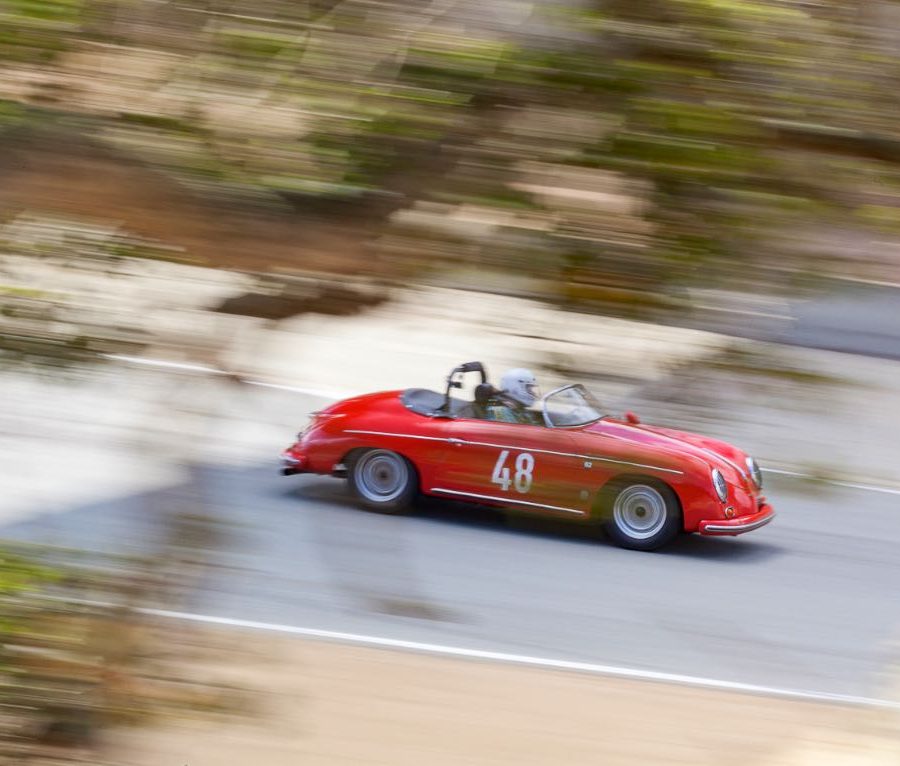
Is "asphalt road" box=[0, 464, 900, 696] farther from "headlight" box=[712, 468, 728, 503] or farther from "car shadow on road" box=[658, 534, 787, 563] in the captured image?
"headlight" box=[712, 468, 728, 503]

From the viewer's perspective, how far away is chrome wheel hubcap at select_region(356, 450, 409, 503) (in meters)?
7.05

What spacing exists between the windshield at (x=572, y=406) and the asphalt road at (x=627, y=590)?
2222 mm

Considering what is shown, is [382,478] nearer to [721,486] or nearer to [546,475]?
[721,486]

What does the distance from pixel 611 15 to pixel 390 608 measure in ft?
3.27

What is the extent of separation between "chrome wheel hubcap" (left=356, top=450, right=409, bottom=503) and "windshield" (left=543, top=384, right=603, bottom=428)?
516cm

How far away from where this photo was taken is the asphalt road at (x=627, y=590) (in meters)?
5.24

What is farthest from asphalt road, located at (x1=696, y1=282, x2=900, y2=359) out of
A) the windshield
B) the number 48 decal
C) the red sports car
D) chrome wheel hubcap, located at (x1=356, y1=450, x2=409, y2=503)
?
chrome wheel hubcap, located at (x1=356, y1=450, x2=409, y2=503)

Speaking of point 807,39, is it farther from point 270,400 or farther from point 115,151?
point 270,400

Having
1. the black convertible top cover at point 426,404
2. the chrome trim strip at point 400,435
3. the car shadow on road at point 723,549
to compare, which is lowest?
the car shadow on road at point 723,549

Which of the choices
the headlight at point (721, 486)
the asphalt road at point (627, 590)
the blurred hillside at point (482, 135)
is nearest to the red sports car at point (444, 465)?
the headlight at point (721, 486)

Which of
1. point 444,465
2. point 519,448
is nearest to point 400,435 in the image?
point 444,465

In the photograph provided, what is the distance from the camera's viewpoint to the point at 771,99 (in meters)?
1.40

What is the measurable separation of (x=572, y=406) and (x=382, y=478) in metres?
5.53

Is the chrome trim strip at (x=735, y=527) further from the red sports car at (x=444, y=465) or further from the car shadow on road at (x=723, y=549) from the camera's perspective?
the car shadow on road at (x=723, y=549)
